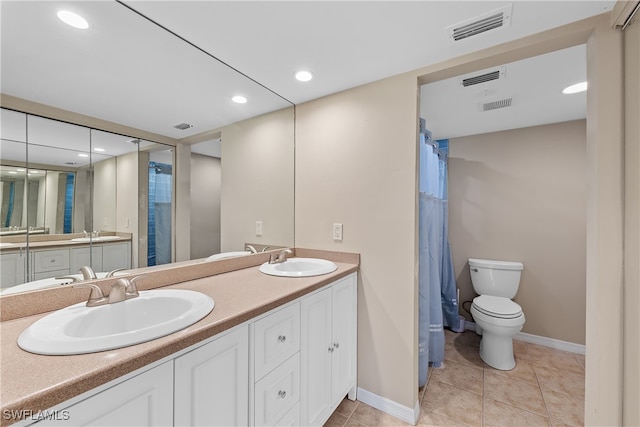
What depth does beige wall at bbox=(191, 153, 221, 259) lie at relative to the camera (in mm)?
1532

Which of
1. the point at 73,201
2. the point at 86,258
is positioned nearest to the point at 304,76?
→ the point at 73,201

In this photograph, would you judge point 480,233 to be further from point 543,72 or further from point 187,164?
point 187,164

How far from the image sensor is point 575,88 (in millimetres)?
1825

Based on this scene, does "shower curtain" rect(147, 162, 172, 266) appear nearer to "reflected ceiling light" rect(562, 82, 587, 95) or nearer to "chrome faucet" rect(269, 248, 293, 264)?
"chrome faucet" rect(269, 248, 293, 264)

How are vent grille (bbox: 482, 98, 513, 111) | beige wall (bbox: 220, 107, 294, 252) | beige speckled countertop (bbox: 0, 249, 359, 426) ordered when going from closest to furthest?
beige speckled countertop (bbox: 0, 249, 359, 426) → beige wall (bbox: 220, 107, 294, 252) → vent grille (bbox: 482, 98, 513, 111)

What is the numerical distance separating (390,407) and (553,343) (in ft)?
6.40

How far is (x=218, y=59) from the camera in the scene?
1.50m

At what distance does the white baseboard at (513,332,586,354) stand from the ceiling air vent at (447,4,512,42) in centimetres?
276

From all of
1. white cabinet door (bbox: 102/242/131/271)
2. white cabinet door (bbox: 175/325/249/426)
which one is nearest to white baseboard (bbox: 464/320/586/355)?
white cabinet door (bbox: 175/325/249/426)

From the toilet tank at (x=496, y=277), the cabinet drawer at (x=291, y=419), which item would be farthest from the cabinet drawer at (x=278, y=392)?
the toilet tank at (x=496, y=277)

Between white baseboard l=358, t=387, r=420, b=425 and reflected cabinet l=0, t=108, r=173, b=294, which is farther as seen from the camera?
white baseboard l=358, t=387, r=420, b=425

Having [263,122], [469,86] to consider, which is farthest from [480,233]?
[263,122]

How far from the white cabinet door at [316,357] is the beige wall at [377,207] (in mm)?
392

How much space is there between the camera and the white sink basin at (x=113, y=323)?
0.69 meters
